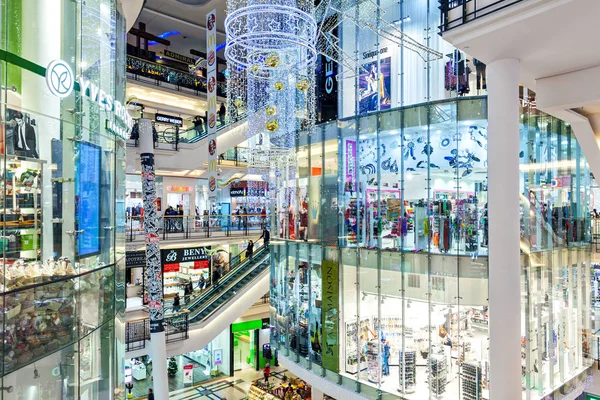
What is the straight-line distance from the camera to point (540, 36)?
4637 mm

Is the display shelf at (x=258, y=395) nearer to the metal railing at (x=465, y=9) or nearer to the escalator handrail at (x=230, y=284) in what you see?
the escalator handrail at (x=230, y=284)

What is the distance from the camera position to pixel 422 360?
9234 millimetres

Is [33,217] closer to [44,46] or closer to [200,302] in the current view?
[44,46]

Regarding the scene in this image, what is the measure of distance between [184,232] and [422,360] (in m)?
11.1

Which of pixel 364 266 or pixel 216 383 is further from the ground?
pixel 364 266

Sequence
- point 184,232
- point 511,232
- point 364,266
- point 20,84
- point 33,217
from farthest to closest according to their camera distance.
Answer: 1. point 184,232
2. point 364,266
3. point 511,232
4. point 33,217
5. point 20,84

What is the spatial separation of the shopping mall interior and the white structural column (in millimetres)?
25

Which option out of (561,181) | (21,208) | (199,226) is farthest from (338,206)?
(199,226)

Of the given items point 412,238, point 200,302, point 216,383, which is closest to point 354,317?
point 412,238

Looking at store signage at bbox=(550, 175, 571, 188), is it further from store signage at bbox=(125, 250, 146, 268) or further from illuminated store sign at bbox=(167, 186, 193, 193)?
illuminated store sign at bbox=(167, 186, 193, 193)

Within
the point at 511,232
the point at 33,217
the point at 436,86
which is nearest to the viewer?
the point at 33,217

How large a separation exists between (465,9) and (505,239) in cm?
280

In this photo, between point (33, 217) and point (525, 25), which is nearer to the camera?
point (33, 217)

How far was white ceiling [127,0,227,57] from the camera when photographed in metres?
20.0
